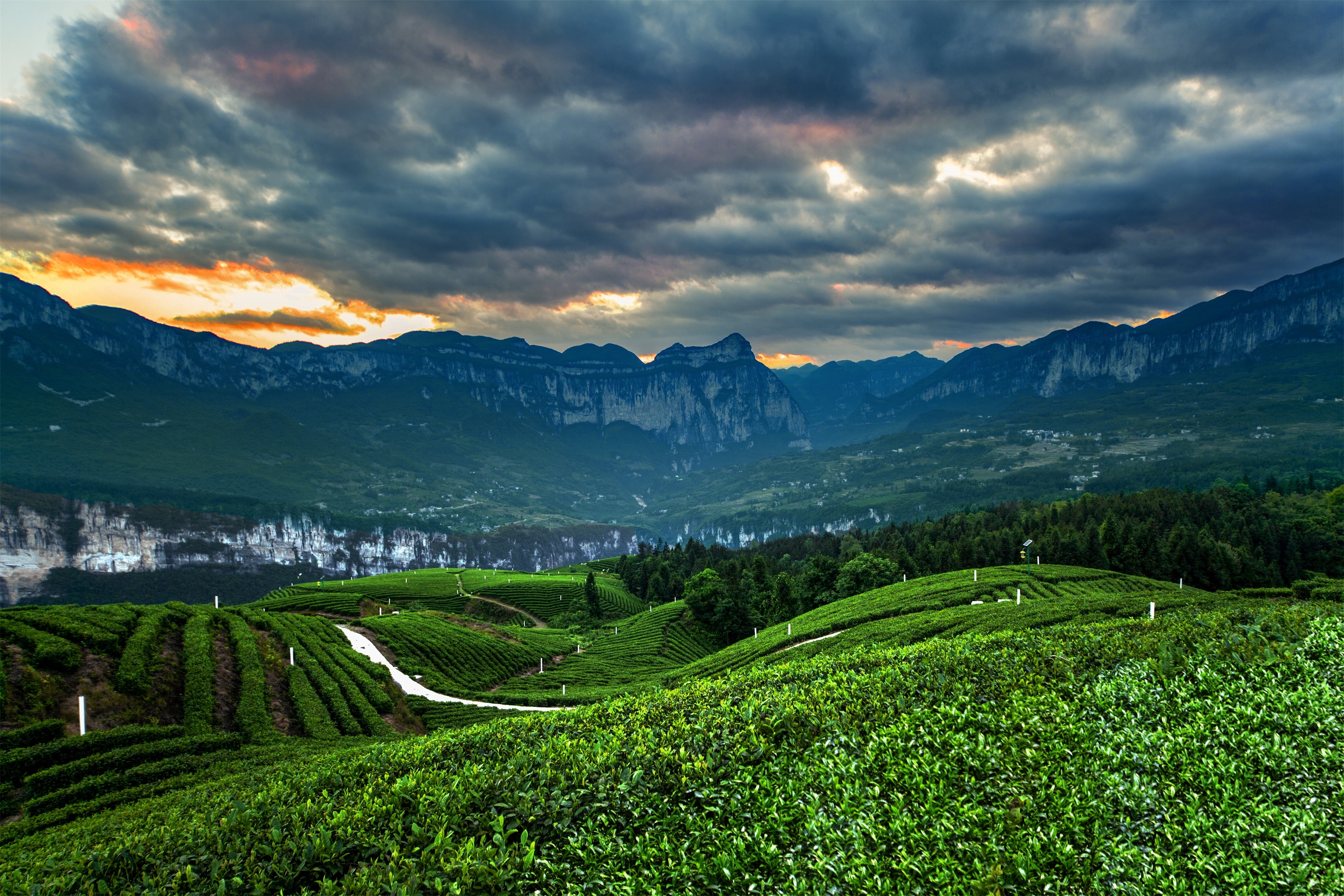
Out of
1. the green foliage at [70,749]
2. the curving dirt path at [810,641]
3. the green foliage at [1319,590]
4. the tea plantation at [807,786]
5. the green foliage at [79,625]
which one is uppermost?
the tea plantation at [807,786]

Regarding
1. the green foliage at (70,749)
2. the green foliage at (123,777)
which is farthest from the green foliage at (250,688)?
the green foliage at (123,777)

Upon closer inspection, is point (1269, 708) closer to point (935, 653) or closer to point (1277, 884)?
point (1277, 884)

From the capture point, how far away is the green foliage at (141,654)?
79.2ft

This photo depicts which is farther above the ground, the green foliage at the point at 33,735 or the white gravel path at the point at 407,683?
the green foliage at the point at 33,735

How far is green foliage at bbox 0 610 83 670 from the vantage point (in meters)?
23.2

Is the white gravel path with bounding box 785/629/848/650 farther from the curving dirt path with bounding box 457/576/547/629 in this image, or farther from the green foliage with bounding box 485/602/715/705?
the curving dirt path with bounding box 457/576/547/629

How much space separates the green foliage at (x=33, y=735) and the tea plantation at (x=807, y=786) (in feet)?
0.32

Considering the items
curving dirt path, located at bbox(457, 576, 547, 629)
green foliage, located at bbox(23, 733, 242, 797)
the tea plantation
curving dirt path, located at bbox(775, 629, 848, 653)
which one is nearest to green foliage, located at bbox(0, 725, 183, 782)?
the tea plantation

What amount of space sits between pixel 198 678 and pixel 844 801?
103 feet

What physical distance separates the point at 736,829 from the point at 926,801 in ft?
10.8

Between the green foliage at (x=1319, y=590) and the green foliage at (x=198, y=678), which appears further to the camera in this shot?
the green foliage at (x=1319, y=590)

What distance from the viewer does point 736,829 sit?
9.09 m

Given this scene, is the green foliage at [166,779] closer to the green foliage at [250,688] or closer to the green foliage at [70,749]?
the green foliage at [70,749]

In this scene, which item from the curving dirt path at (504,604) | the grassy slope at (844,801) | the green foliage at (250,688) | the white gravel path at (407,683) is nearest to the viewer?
the grassy slope at (844,801)
